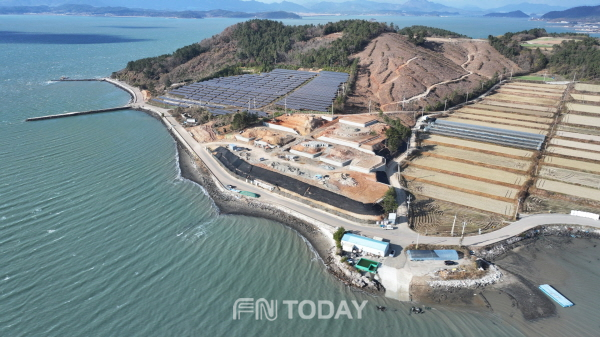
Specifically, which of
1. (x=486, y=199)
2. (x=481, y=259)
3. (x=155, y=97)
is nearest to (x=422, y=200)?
(x=486, y=199)

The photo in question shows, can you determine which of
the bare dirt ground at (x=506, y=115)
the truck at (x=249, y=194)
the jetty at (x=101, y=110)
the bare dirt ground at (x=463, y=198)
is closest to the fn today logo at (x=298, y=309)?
the truck at (x=249, y=194)

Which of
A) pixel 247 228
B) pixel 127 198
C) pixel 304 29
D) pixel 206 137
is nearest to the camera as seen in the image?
pixel 247 228

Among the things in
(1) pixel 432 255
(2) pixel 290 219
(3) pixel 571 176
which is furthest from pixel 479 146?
(2) pixel 290 219

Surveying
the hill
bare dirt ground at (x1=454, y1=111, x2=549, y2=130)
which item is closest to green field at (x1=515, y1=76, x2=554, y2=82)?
the hill

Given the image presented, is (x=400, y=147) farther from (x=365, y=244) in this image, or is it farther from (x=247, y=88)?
(x=247, y=88)

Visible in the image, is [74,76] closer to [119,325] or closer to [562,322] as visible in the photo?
[119,325]

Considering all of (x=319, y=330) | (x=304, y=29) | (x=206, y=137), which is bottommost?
(x=319, y=330)

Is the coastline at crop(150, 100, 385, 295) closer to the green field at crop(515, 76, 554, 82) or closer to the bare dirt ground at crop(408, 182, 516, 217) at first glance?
the bare dirt ground at crop(408, 182, 516, 217)
